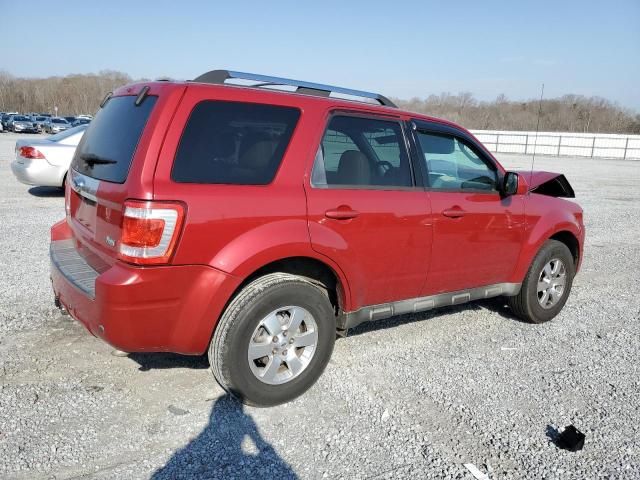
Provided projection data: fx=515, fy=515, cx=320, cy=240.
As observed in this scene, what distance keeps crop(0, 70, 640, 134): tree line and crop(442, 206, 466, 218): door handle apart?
119ft

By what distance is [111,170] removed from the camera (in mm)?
3000

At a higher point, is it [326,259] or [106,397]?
[326,259]

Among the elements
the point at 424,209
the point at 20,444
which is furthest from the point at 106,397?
the point at 424,209

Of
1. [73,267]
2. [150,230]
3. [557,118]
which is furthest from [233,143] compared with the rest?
[557,118]

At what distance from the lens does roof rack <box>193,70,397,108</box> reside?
320 cm

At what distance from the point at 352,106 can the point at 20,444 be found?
9.19ft

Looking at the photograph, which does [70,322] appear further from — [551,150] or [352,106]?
[551,150]

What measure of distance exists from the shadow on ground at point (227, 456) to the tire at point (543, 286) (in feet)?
9.41

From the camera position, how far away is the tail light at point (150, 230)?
2.68 metres

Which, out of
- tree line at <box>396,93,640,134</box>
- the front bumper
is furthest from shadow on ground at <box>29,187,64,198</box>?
tree line at <box>396,93,640,134</box>

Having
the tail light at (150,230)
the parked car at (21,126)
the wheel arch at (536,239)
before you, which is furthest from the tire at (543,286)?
the parked car at (21,126)

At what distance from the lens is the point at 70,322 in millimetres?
4258

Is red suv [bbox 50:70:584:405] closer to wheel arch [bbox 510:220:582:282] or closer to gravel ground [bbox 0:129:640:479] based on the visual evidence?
gravel ground [bbox 0:129:640:479]

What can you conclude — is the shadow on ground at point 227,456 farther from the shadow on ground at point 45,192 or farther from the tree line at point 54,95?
the tree line at point 54,95
